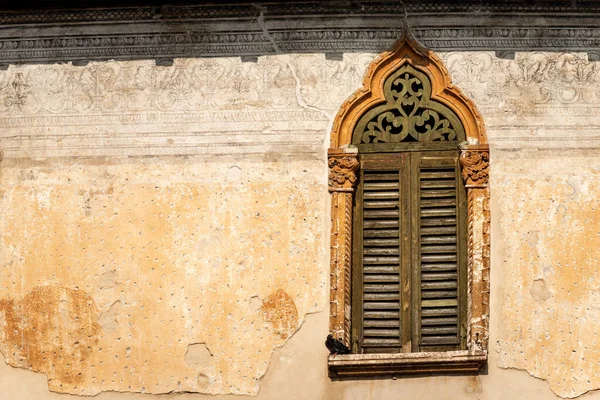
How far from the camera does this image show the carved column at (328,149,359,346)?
1080 cm

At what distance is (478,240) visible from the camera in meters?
10.8

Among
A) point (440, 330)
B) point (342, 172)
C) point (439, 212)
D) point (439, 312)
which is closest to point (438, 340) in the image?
point (440, 330)

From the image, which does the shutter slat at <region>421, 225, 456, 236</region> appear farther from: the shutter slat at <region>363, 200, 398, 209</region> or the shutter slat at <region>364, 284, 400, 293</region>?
the shutter slat at <region>364, 284, 400, 293</region>

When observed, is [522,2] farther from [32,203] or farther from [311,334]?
[32,203]

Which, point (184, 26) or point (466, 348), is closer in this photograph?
point (466, 348)

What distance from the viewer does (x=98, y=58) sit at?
1152cm

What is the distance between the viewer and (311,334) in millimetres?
10820

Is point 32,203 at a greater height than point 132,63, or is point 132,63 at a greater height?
point 132,63

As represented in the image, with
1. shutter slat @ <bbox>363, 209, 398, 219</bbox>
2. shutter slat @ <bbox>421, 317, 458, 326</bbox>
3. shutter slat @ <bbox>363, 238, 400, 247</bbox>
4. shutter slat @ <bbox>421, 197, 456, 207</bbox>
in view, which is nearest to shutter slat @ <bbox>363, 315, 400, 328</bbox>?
shutter slat @ <bbox>421, 317, 458, 326</bbox>

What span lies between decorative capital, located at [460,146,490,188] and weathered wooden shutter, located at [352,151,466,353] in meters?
0.13

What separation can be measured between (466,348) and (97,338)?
305 centimetres

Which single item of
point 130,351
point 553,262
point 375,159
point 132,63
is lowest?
point 130,351

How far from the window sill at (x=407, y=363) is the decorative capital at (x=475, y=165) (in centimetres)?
142

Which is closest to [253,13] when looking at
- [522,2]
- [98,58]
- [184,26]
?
[184,26]
